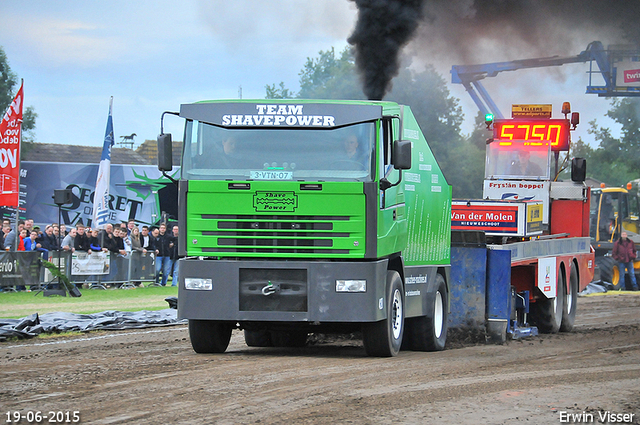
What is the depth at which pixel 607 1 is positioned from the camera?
1636cm

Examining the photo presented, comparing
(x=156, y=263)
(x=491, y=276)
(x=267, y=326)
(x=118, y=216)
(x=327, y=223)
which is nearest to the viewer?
(x=327, y=223)

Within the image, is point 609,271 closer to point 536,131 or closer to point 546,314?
point 536,131

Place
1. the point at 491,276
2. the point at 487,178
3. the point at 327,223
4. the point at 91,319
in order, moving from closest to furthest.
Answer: the point at 327,223
the point at 491,276
the point at 91,319
the point at 487,178

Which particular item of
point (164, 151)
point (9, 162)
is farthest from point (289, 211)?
point (9, 162)

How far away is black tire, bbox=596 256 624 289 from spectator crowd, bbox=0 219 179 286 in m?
14.0

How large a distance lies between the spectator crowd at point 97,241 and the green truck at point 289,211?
12740mm

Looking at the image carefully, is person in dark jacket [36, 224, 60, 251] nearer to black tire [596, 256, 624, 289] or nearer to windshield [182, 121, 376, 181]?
windshield [182, 121, 376, 181]

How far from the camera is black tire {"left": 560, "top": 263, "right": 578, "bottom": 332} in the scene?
16344 mm

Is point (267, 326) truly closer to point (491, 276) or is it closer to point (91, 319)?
point (491, 276)

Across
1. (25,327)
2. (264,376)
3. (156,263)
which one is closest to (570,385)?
(264,376)

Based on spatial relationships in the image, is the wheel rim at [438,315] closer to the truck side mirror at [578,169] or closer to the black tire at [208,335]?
the black tire at [208,335]

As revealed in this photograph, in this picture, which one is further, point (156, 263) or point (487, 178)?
point (156, 263)

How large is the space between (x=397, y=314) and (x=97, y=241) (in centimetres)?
1444

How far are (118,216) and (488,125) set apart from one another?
1949 cm
